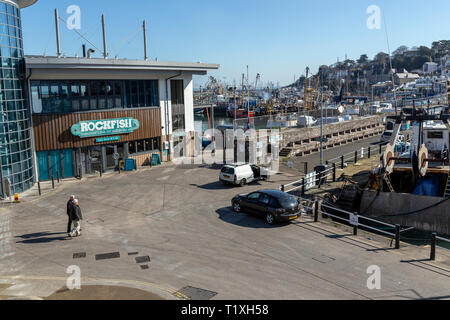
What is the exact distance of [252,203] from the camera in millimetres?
18125

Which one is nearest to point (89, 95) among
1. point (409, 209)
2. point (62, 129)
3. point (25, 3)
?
point (62, 129)

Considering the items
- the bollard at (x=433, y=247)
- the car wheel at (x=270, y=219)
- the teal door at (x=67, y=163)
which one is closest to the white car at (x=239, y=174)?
the car wheel at (x=270, y=219)

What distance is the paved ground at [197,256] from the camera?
11186 millimetres

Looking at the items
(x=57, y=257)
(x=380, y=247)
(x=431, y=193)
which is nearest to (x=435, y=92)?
(x=431, y=193)

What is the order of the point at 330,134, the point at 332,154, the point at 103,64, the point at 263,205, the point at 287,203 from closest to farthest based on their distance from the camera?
the point at 287,203 < the point at 263,205 < the point at 103,64 < the point at 332,154 < the point at 330,134

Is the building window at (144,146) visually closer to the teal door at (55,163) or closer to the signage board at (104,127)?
the signage board at (104,127)

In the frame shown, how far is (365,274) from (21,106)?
21.3 metres

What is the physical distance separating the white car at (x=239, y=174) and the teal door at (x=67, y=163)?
34.8 ft

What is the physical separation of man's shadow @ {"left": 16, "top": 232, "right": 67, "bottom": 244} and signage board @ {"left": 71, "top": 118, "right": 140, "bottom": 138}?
37.9 ft

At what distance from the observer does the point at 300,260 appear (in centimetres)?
1335

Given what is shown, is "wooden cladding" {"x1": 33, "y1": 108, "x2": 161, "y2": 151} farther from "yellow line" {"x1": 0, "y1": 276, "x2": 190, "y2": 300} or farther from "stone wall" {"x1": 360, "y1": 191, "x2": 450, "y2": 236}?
"stone wall" {"x1": 360, "y1": 191, "x2": 450, "y2": 236}

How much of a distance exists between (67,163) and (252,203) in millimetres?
14987

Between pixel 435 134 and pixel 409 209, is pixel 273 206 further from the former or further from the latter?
pixel 435 134
